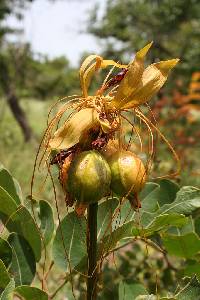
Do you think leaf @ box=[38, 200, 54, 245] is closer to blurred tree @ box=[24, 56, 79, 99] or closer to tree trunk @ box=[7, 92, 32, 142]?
tree trunk @ box=[7, 92, 32, 142]

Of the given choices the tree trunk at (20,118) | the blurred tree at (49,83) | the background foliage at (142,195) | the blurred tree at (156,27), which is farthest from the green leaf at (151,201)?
the blurred tree at (49,83)

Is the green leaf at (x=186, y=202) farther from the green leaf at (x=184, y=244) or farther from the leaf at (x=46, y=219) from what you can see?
the leaf at (x=46, y=219)

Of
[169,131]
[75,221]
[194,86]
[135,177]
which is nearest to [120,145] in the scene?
[135,177]

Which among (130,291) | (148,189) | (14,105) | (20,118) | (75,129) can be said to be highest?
(75,129)

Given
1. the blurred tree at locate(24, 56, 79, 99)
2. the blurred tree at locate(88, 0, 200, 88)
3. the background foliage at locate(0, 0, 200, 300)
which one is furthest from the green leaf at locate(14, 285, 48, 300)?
the blurred tree at locate(24, 56, 79, 99)

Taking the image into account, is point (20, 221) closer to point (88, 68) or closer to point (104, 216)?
point (104, 216)

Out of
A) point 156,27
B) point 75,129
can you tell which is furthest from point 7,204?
point 156,27
